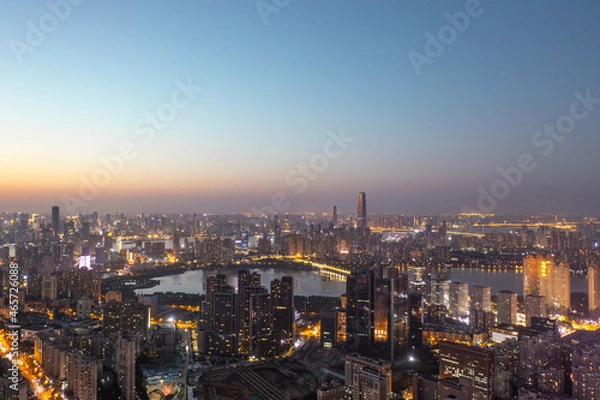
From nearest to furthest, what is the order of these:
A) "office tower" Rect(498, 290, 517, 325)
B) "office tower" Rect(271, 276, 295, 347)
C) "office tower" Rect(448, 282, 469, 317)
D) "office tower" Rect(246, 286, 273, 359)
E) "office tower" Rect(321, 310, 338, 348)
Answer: "office tower" Rect(246, 286, 273, 359), "office tower" Rect(321, 310, 338, 348), "office tower" Rect(271, 276, 295, 347), "office tower" Rect(498, 290, 517, 325), "office tower" Rect(448, 282, 469, 317)

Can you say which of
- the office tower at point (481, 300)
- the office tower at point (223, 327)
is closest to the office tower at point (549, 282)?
the office tower at point (481, 300)

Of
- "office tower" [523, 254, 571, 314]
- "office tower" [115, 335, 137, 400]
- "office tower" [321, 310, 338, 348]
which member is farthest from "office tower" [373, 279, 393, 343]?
"office tower" [523, 254, 571, 314]

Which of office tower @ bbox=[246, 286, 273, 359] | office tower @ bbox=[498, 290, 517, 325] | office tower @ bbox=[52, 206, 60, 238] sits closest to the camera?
office tower @ bbox=[246, 286, 273, 359]

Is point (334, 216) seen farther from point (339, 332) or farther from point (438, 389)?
point (438, 389)

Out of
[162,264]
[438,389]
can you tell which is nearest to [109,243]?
[162,264]

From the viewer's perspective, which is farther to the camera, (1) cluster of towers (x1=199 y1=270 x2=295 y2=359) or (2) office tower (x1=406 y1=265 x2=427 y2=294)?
(2) office tower (x1=406 y1=265 x2=427 y2=294)

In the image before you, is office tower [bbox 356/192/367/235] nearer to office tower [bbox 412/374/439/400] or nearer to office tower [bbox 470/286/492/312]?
office tower [bbox 470/286/492/312]
